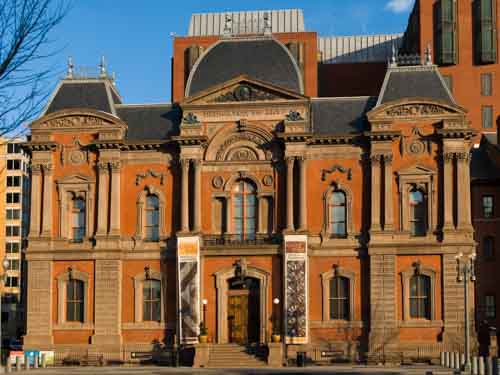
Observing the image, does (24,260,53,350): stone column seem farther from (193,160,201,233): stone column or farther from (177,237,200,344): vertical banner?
(193,160,201,233): stone column

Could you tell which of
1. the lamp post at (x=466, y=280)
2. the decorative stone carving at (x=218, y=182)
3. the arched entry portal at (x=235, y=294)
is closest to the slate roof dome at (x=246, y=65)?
the decorative stone carving at (x=218, y=182)

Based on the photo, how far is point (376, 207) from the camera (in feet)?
175

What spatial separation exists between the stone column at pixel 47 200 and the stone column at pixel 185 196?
7.30m

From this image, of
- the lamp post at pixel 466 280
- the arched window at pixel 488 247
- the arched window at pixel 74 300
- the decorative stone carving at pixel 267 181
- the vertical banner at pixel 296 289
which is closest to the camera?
the lamp post at pixel 466 280

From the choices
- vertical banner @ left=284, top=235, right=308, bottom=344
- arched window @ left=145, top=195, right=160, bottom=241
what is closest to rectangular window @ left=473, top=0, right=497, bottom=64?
vertical banner @ left=284, top=235, right=308, bottom=344

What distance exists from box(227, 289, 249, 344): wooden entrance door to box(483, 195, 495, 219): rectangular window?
19.5 metres

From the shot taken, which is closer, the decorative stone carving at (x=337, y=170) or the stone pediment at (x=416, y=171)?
the stone pediment at (x=416, y=171)

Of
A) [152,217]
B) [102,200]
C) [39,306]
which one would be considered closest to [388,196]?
[152,217]

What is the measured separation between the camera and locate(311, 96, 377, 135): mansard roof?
5509 cm

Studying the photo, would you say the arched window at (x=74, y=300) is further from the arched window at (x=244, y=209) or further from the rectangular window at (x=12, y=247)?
the rectangular window at (x=12, y=247)

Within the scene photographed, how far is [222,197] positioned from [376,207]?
27.4ft

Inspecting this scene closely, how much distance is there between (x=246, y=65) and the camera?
57.0 meters

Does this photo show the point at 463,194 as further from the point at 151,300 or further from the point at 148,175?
the point at 151,300

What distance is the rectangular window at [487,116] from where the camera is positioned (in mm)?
80312
